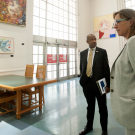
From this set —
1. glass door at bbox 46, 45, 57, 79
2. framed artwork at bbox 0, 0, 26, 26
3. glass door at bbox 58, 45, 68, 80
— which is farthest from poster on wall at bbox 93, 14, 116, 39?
framed artwork at bbox 0, 0, 26, 26

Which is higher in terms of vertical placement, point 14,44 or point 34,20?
point 34,20

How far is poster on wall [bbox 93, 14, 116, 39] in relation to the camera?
31.6 feet

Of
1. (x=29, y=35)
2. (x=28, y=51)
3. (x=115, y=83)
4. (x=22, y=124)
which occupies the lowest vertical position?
(x=22, y=124)

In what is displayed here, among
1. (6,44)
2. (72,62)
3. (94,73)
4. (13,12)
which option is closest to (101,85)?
(94,73)

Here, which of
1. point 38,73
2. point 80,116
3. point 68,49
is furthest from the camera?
point 68,49

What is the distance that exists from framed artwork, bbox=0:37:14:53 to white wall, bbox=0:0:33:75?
6.5 inches

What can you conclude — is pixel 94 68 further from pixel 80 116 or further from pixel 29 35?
pixel 29 35

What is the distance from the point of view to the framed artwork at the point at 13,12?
193 inches

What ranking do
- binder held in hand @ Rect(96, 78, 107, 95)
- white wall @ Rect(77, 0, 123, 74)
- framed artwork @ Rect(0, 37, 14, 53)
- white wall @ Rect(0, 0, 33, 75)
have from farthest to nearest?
white wall @ Rect(77, 0, 123, 74), white wall @ Rect(0, 0, 33, 75), framed artwork @ Rect(0, 37, 14, 53), binder held in hand @ Rect(96, 78, 107, 95)

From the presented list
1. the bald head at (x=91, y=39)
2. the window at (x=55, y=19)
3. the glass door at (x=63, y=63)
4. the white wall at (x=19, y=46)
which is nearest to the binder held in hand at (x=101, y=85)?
the bald head at (x=91, y=39)

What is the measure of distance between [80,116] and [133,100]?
7.17 ft

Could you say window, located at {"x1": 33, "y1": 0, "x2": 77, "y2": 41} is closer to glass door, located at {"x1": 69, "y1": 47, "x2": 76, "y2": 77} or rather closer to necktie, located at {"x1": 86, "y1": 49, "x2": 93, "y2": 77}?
glass door, located at {"x1": 69, "y1": 47, "x2": 76, "y2": 77}

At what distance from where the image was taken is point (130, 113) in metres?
0.82

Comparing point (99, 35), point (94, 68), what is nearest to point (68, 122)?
point (94, 68)
